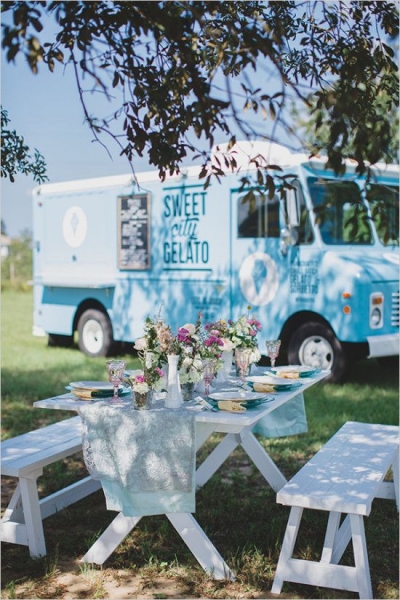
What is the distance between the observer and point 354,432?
4602 mm

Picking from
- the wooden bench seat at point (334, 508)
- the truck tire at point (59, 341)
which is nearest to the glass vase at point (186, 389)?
the wooden bench seat at point (334, 508)

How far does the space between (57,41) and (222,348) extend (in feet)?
5.59

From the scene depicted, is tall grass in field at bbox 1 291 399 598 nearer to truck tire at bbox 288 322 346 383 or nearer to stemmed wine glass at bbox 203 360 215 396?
stemmed wine glass at bbox 203 360 215 396

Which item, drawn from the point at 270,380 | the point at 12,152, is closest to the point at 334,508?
the point at 270,380

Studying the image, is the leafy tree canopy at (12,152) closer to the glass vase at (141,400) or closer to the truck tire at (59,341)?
the glass vase at (141,400)

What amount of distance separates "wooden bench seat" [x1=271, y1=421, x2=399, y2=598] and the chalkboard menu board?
19.3 ft

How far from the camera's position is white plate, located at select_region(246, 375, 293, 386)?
4.29 metres

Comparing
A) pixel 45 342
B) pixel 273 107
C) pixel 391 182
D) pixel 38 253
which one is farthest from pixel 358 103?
pixel 45 342

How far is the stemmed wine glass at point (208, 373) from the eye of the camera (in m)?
3.97

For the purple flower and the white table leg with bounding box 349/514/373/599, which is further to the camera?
the purple flower

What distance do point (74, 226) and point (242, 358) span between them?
647 cm

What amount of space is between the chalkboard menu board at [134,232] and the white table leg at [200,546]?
6177 millimetres

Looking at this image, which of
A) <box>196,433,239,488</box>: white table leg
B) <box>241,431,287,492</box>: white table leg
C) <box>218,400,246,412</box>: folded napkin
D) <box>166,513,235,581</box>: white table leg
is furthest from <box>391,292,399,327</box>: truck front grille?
<box>166,513,235,581</box>: white table leg

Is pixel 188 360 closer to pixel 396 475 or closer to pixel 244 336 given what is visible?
pixel 244 336
